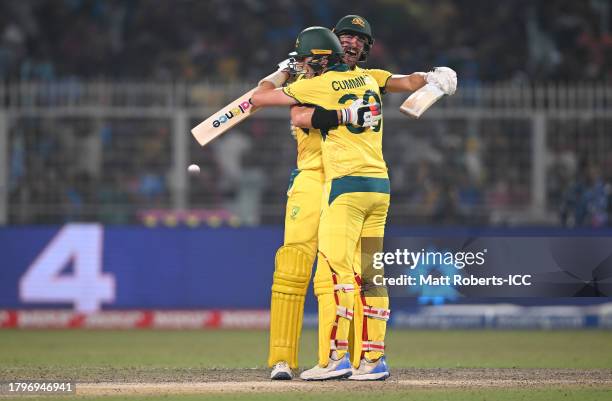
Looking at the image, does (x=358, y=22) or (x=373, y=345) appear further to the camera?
(x=358, y=22)

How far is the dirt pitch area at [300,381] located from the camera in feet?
26.7

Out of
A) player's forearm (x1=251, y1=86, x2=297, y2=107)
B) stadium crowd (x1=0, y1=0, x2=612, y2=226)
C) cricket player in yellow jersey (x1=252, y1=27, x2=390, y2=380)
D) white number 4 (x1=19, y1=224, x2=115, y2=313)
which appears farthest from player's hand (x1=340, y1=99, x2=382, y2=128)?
stadium crowd (x1=0, y1=0, x2=612, y2=226)

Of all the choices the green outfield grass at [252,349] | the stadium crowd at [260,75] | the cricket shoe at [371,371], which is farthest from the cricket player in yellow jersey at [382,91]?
the stadium crowd at [260,75]

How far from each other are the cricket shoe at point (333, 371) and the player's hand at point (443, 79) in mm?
1961

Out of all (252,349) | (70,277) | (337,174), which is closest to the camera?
(337,174)

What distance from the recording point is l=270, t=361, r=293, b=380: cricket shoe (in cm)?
861

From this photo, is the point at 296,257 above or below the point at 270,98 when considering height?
below

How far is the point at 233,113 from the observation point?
877cm

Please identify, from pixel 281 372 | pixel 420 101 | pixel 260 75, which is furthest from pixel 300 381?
pixel 260 75

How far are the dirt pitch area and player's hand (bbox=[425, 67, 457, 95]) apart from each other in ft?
6.65

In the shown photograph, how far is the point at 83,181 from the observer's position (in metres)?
16.6

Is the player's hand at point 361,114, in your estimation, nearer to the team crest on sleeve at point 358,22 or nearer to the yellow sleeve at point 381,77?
the yellow sleeve at point 381,77

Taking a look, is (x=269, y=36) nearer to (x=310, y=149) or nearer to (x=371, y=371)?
(x=310, y=149)

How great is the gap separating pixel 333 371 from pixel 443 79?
2139mm
